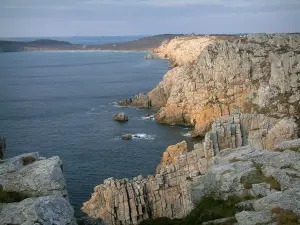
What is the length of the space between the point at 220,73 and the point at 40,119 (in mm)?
51105

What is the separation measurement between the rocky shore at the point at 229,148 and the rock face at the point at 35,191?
34.2 feet

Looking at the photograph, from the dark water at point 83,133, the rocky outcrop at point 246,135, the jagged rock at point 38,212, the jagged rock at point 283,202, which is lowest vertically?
the dark water at point 83,133

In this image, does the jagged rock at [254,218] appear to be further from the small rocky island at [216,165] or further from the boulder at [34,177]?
the boulder at [34,177]

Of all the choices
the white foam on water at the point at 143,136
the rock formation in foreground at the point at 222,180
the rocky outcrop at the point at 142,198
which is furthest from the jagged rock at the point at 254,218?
the white foam on water at the point at 143,136

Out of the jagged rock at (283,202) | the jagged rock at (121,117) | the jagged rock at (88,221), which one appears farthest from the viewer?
the jagged rock at (121,117)

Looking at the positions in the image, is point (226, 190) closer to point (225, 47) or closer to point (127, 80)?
point (225, 47)

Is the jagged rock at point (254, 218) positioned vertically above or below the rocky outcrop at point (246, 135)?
above

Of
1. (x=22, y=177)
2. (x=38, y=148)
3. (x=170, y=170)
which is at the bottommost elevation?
(x=38, y=148)

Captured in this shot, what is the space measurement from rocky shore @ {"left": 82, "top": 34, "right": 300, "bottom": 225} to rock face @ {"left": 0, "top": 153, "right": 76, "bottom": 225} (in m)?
10.4

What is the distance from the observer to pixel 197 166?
51.3m

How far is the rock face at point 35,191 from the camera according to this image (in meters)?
Result: 20.9

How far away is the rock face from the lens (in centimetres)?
2088

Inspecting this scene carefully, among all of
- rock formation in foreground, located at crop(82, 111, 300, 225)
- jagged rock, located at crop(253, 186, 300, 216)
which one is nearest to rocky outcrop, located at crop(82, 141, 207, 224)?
rock formation in foreground, located at crop(82, 111, 300, 225)

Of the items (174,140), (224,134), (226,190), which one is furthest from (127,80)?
(226,190)
